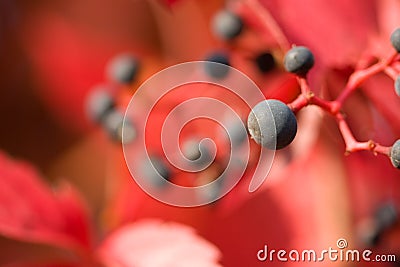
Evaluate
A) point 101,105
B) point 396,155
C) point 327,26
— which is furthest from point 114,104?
point 396,155

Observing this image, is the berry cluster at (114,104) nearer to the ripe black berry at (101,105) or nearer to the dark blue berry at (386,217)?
the ripe black berry at (101,105)

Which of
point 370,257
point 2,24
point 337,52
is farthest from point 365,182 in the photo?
point 2,24

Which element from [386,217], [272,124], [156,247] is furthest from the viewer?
[386,217]

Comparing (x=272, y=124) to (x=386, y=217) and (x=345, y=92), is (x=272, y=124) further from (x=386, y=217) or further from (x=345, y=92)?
(x=386, y=217)

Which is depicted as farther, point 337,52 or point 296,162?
point 296,162

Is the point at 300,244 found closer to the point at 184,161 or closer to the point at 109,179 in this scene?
the point at 184,161

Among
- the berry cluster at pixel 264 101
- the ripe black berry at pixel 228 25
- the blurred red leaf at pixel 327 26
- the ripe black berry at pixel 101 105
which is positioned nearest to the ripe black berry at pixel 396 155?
the berry cluster at pixel 264 101

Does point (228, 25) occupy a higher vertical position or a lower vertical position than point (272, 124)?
higher
